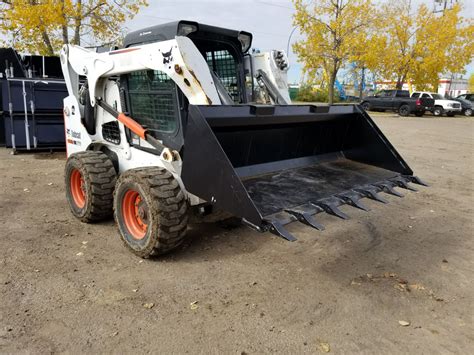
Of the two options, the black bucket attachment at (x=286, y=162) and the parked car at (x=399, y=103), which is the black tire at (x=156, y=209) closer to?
the black bucket attachment at (x=286, y=162)

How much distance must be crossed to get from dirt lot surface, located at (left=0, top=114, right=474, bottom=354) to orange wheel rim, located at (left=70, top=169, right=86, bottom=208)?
0.74 feet

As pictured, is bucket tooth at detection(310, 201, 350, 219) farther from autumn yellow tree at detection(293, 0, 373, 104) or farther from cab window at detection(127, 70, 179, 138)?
autumn yellow tree at detection(293, 0, 373, 104)

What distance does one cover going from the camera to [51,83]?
9117mm

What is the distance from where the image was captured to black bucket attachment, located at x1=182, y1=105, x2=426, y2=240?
3191 millimetres

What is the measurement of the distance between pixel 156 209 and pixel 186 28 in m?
1.84

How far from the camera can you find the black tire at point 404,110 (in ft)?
83.5

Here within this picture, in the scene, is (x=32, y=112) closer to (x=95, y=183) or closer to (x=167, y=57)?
(x=95, y=183)

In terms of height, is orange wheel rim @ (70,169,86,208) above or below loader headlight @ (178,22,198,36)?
below

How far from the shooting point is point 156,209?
3646 mm

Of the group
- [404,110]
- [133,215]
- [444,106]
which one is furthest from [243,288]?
[444,106]

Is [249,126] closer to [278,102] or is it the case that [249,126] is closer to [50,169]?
[278,102]

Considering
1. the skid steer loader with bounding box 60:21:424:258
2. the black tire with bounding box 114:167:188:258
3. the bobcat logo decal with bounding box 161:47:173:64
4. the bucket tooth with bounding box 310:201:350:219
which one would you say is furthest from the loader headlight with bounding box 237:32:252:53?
the bucket tooth with bounding box 310:201:350:219

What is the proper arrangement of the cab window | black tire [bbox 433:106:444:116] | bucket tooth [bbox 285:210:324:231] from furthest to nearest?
1. black tire [bbox 433:106:444:116]
2. the cab window
3. bucket tooth [bbox 285:210:324:231]

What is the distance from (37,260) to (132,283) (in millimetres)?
1088
